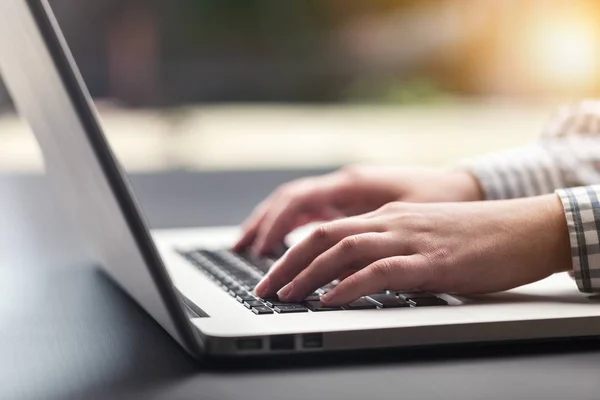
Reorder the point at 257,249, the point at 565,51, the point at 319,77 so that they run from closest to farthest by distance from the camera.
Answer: the point at 257,249 < the point at 319,77 < the point at 565,51

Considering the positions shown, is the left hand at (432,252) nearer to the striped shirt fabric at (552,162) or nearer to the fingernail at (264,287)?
the fingernail at (264,287)

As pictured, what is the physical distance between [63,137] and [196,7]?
4.29ft

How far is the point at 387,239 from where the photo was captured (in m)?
0.59

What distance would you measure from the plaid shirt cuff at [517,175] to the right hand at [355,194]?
14 millimetres

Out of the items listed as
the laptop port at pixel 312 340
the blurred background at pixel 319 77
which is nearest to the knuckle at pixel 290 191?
the laptop port at pixel 312 340

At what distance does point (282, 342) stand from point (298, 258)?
10 cm

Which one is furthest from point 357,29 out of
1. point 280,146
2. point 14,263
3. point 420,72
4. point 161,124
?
point 14,263

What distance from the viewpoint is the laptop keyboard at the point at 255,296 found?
558 mm

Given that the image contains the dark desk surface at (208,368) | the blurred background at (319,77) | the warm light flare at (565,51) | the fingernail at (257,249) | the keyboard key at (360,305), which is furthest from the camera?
the warm light flare at (565,51)

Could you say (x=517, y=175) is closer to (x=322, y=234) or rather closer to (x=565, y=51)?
(x=322, y=234)

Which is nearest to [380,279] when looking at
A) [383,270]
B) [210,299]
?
[383,270]

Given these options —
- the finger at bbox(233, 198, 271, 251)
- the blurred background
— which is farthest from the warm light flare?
the finger at bbox(233, 198, 271, 251)

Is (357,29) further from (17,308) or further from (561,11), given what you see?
(17,308)

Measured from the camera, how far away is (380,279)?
0.56m
